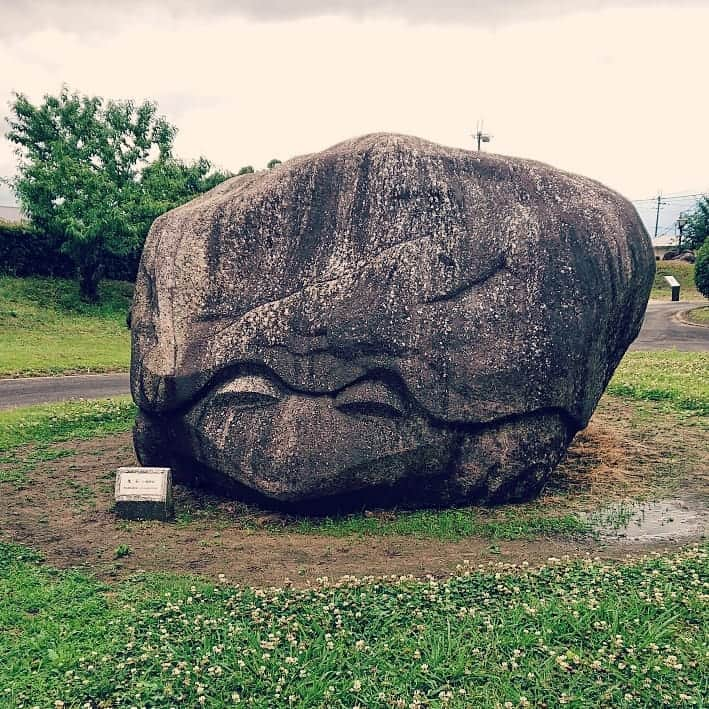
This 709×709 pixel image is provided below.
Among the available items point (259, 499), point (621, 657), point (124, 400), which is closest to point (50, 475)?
point (259, 499)

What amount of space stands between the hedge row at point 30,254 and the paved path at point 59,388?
13400mm

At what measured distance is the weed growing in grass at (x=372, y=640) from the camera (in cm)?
469

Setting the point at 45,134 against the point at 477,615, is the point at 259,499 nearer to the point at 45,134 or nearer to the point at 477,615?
the point at 477,615

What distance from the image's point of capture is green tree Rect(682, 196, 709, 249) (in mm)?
43938

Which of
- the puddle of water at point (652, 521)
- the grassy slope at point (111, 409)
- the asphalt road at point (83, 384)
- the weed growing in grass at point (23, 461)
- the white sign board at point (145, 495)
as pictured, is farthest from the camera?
the asphalt road at point (83, 384)

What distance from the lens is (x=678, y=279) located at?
43.7 meters

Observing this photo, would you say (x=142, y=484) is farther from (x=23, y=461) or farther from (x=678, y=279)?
(x=678, y=279)

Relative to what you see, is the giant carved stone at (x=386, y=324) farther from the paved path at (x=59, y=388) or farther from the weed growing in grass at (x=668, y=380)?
the paved path at (x=59, y=388)

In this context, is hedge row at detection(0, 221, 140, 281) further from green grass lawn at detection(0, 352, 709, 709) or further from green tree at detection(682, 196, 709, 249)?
green tree at detection(682, 196, 709, 249)

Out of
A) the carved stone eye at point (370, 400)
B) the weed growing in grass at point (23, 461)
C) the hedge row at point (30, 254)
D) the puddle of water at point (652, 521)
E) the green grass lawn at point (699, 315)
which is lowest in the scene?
the weed growing in grass at point (23, 461)

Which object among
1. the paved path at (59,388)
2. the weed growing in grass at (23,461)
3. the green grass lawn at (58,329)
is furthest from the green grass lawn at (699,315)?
the weed growing in grass at (23,461)

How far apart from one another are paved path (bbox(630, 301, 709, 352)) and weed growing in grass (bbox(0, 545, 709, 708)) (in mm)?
18107

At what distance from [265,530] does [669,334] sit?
2210 centimetres

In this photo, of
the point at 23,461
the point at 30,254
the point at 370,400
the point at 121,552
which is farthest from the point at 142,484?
the point at 30,254
